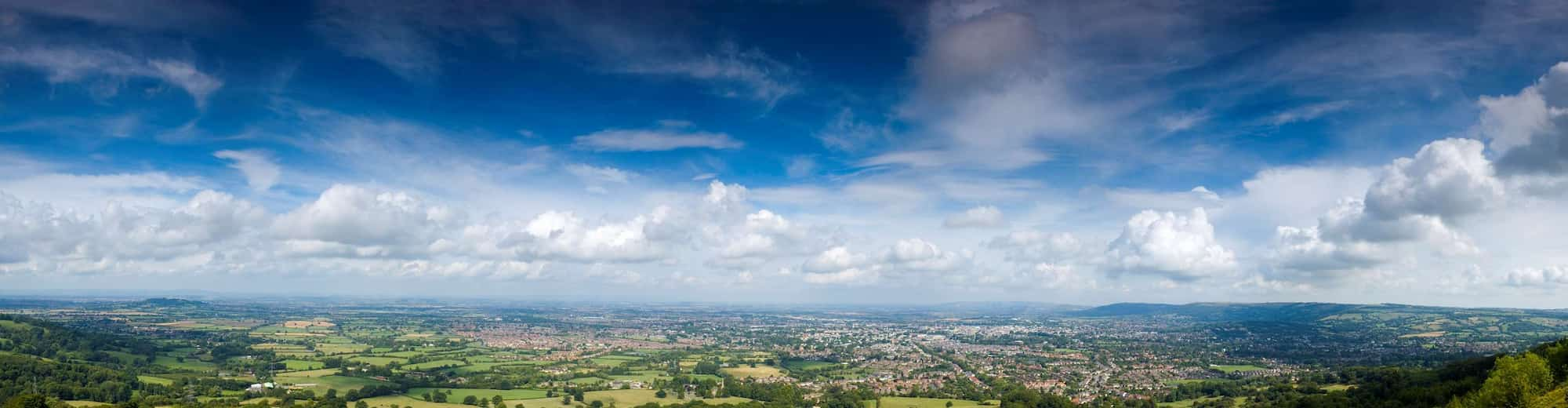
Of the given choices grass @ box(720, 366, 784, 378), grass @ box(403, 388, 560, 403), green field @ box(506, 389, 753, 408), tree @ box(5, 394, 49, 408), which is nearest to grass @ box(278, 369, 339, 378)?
grass @ box(403, 388, 560, 403)

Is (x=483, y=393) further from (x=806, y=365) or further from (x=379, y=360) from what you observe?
(x=806, y=365)

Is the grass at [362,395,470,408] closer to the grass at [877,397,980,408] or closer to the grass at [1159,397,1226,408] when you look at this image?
the grass at [877,397,980,408]

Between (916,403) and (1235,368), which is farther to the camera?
(1235,368)

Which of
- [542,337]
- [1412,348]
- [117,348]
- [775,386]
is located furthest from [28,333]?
[1412,348]

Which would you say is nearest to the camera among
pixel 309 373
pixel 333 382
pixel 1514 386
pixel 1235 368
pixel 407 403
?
pixel 1514 386

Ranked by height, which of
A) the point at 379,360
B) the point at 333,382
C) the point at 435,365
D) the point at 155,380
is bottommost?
the point at 435,365

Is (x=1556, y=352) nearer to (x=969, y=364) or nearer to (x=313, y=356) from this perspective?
(x=969, y=364)

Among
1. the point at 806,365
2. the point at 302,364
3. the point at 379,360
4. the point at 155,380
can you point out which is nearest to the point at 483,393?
the point at 155,380

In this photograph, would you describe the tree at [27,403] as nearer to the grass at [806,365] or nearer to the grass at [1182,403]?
the grass at [806,365]
